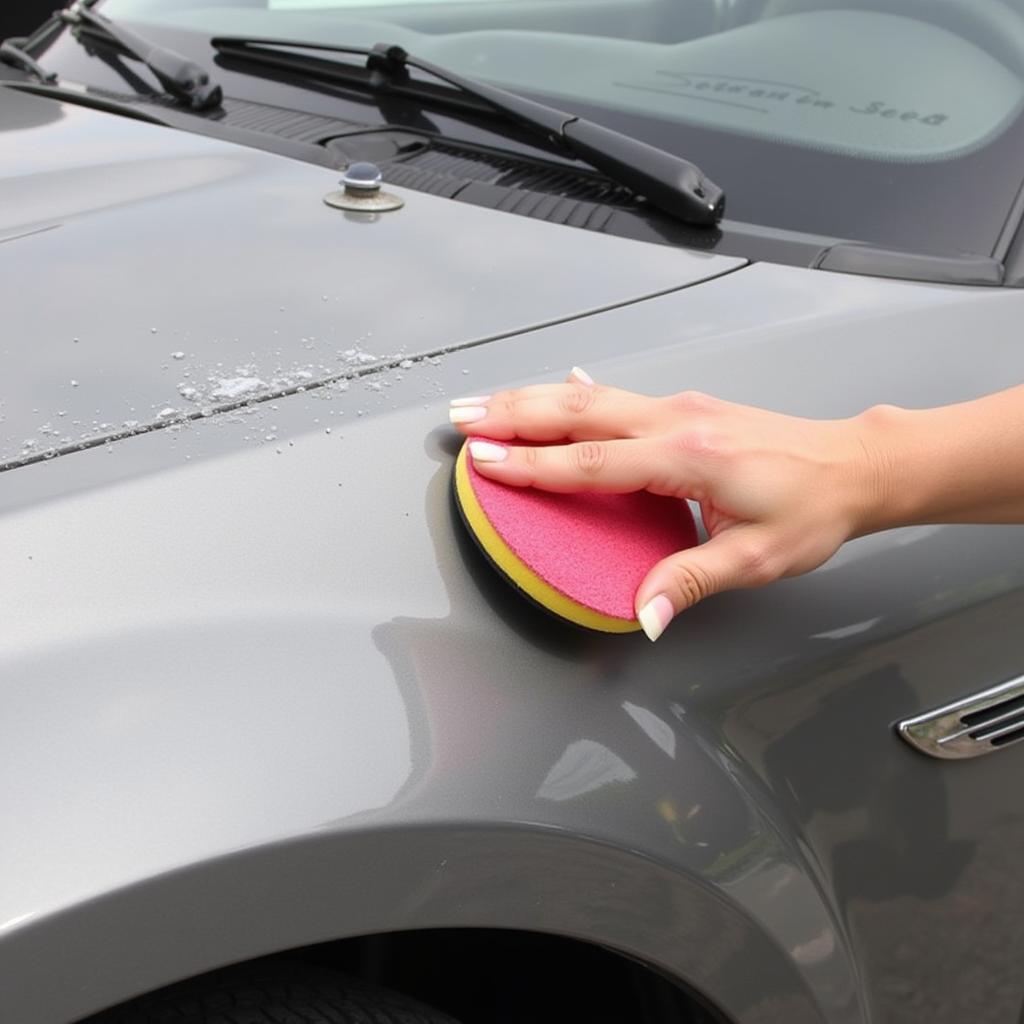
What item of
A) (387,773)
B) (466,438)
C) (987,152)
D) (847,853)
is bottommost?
(847,853)

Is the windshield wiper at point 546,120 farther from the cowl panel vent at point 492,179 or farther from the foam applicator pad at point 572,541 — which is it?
the foam applicator pad at point 572,541

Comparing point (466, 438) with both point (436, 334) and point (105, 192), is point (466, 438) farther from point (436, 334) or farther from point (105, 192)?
point (105, 192)

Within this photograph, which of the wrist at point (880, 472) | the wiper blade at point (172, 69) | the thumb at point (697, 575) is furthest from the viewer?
Answer: the wiper blade at point (172, 69)

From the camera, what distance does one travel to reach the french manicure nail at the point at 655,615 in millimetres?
867

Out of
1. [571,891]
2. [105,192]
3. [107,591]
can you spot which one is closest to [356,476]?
[107,591]

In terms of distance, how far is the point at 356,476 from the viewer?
3.06 ft

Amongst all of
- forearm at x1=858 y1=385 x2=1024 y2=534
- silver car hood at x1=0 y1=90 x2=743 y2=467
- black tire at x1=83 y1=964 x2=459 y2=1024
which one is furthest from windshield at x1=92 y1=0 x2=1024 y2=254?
black tire at x1=83 y1=964 x2=459 y2=1024

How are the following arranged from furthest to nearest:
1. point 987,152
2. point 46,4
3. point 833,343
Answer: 1. point 46,4
2. point 987,152
3. point 833,343

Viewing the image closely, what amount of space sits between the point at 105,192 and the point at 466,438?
62 cm

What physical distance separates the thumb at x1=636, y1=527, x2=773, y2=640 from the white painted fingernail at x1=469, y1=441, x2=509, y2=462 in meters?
0.14

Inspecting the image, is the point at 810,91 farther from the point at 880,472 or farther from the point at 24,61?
the point at 24,61

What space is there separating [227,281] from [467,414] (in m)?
0.33

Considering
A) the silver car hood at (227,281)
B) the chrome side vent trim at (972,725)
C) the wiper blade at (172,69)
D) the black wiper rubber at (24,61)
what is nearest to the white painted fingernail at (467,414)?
the silver car hood at (227,281)

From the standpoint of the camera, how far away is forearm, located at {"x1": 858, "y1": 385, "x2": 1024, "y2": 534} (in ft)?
3.29
